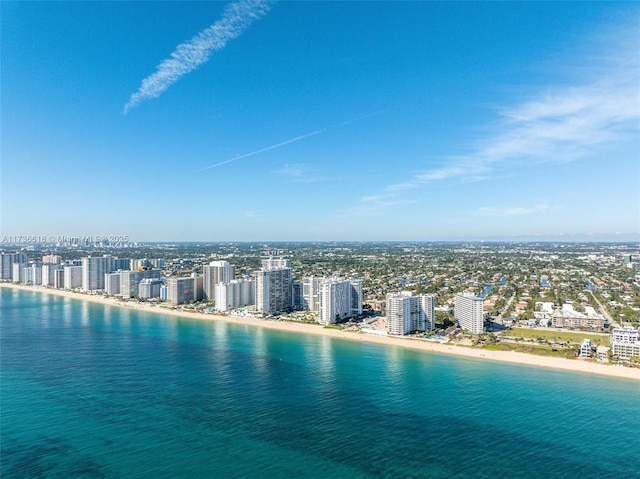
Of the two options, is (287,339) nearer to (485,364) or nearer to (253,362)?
(253,362)

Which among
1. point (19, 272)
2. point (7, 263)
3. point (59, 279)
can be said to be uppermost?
point (7, 263)

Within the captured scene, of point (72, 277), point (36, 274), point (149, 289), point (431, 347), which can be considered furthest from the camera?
point (36, 274)

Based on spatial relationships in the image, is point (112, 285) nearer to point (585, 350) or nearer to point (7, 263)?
point (7, 263)

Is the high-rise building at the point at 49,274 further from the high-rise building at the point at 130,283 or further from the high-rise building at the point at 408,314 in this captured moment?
the high-rise building at the point at 408,314

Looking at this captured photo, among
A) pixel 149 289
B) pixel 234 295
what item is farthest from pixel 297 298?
pixel 149 289

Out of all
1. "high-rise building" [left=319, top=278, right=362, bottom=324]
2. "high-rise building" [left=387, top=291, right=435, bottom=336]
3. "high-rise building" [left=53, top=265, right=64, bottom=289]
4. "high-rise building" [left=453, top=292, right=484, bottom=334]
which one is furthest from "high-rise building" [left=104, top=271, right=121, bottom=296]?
"high-rise building" [left=453, top=292, right=484, bottom=334]

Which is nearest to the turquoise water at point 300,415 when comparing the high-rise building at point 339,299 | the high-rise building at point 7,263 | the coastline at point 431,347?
the coastline at point 431,347

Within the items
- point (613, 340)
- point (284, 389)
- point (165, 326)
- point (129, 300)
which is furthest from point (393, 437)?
point (129, 300)
